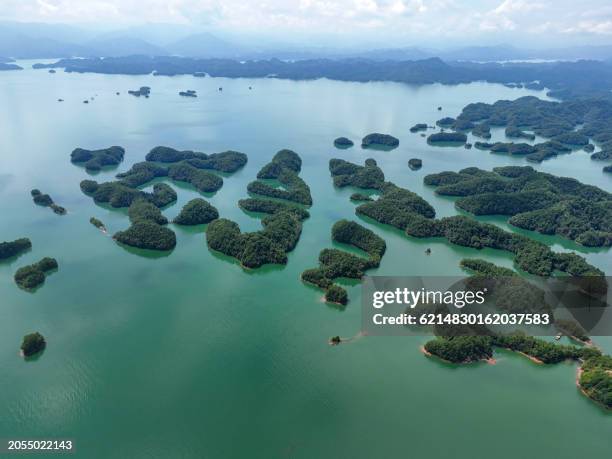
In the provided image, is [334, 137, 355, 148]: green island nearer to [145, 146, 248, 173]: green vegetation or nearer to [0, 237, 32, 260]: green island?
[145, 146, 248, 173]: green vegetation

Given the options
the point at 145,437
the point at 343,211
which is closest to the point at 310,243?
the point at 343,211

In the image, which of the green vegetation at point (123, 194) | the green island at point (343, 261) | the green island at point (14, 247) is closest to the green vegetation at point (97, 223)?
the green vegetation at point (123, 194)

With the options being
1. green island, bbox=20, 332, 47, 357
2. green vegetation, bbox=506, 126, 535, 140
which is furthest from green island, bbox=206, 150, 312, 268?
green vegetation, bbox=506, 126, 535, 140

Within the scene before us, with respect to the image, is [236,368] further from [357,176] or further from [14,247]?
[357,176]

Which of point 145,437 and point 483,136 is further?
point 483,136

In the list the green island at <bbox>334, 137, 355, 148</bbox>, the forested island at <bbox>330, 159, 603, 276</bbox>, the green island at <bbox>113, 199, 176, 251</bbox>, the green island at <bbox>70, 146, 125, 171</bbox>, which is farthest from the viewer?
the green island at <bbox>334, 137, 355, 148</bbox>

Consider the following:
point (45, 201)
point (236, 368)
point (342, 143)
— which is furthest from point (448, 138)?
point (236, 368)

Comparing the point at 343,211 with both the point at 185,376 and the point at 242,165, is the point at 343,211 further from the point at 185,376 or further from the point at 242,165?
the point at 185,376
